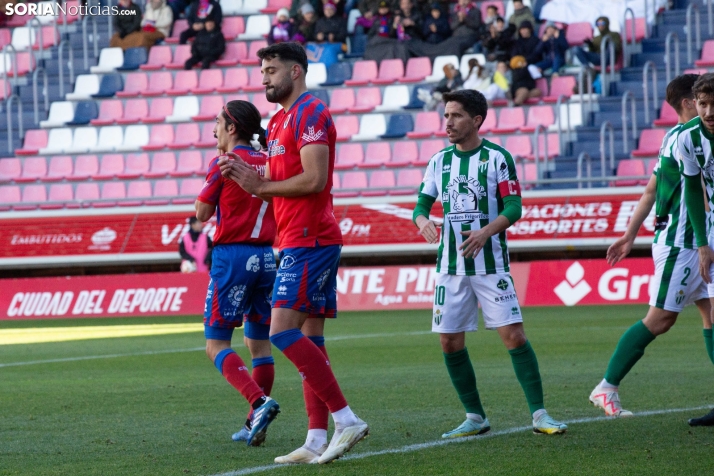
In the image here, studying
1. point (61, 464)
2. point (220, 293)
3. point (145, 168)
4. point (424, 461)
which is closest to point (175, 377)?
point (220, 293)

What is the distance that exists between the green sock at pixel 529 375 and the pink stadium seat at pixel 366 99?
58.4ft

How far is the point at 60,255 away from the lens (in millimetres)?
21219

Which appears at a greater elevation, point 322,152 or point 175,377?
point 322,152

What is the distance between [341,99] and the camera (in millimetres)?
24156

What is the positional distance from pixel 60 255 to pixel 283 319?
16498 millimetres

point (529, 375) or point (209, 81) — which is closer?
point (529, 375)

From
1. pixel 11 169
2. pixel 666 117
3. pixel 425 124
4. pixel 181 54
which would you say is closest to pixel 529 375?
pixel 666 117

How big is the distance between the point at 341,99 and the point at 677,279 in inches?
707

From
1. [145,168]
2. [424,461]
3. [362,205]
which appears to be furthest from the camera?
[145,168]

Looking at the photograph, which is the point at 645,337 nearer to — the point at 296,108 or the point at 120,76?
the point at 296,108

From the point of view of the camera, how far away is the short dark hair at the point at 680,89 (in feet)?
Answer: 22.3

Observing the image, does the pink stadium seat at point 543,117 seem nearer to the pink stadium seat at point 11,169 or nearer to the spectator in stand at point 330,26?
the spectator in stand at point 330,26

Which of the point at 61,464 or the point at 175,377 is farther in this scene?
the point at 175,377

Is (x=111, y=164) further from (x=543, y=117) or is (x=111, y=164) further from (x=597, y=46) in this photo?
(x=597, y=46)
